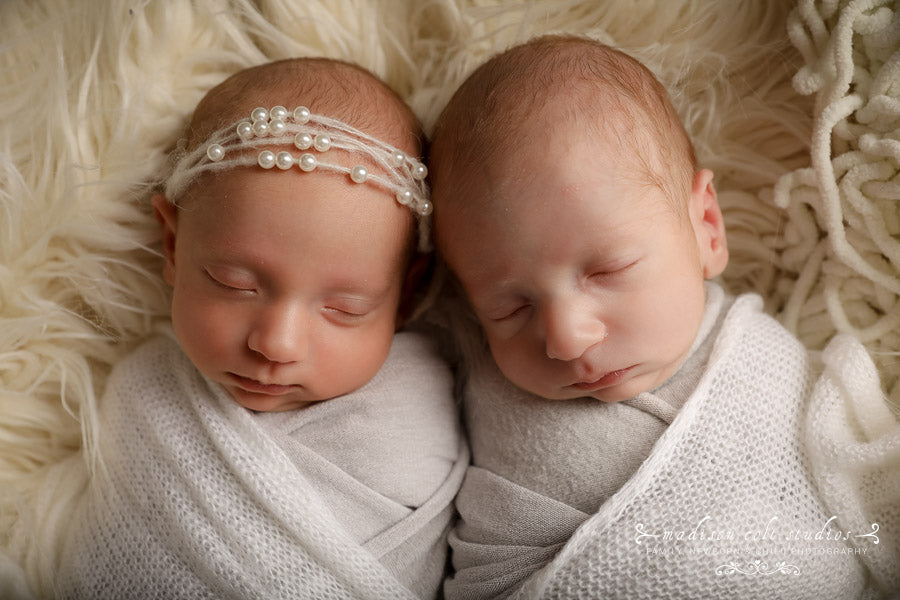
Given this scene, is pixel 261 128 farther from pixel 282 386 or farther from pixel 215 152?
pixel 282 386

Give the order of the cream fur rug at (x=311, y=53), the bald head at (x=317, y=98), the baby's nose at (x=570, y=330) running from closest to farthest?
the baby's nose at (x=570, y=330)
the bald head at (x=317, y=98)
the cream fur rug at (x=311, y=53)

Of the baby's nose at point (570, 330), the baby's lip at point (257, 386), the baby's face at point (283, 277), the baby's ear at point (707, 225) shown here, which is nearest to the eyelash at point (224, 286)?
the baby's face at point (283, 277)

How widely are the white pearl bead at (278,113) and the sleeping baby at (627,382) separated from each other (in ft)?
0.91

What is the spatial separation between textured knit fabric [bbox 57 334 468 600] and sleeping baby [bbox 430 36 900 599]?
6.0 inches

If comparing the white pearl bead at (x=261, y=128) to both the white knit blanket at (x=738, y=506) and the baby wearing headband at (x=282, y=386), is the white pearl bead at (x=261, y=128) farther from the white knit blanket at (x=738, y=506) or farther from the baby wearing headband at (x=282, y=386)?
the white knit blanket at (x=738, y=506)

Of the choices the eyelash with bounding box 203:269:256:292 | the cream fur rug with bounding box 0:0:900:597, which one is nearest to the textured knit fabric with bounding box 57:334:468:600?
the cream fur rug with bounding box 0:0:900:597

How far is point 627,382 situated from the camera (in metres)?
1.31

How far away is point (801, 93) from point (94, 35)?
4.50ft

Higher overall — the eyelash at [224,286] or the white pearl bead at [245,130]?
the white pearl bead at [245,130]

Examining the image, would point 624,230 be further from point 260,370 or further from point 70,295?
point 70,295

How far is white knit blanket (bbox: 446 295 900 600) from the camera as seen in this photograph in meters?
1.25

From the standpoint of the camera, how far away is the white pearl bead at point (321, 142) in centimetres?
125

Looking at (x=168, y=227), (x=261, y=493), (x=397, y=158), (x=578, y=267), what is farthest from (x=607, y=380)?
(x=168, y=227)

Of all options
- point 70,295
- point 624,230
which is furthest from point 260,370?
point 624,230
